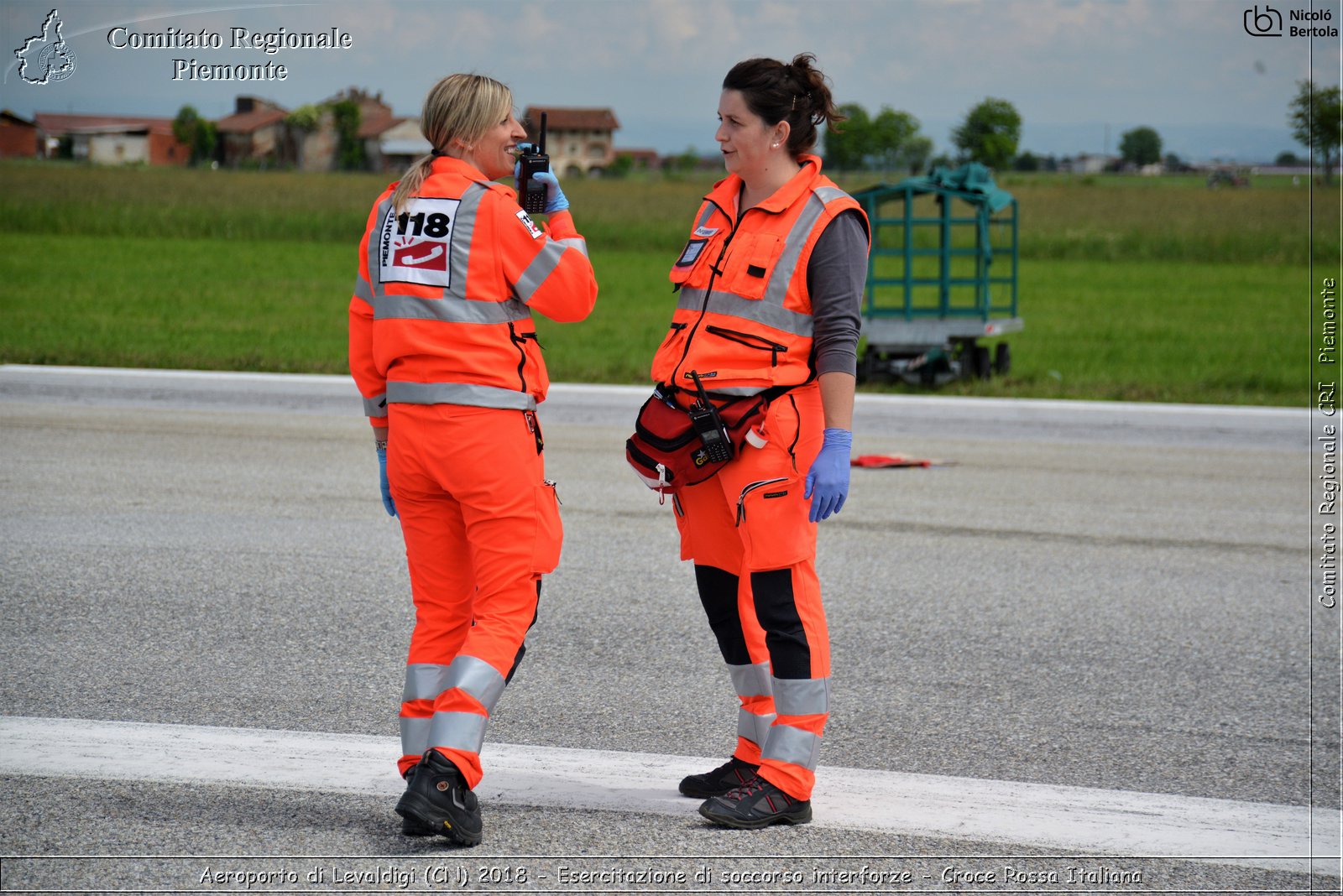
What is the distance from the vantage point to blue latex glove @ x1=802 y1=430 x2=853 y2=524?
10.9 ft

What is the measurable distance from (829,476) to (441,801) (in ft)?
4.10

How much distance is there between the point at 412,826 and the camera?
313 centimetres

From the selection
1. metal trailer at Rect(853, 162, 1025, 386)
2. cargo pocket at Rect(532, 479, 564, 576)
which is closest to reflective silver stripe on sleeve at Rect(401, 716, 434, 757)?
cargo pocket at Rect(532, 479, 564, 576)

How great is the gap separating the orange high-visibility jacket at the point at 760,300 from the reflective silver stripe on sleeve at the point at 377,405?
76 cm

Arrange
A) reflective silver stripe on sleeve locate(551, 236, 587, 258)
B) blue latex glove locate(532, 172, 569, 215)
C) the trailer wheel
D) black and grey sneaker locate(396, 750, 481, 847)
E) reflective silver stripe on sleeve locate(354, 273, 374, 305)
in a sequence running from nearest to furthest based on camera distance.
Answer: black and grey sneaker locate(396, 750, 481, 847) → reflective silver stripe on sleeve locate(551, 236, 587, 258) → reflective silver stripe on sleeve locate(354, 273, 374, 305) → blue latex glove locate(532, 172, 569, 215) → the trailer wheel

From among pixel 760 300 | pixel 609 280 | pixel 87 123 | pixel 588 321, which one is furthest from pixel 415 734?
pixel 87 123

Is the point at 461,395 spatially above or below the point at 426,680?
above

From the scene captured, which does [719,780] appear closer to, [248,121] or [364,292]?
[364,292]

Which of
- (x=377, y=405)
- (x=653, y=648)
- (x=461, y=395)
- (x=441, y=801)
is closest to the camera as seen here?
(x=441, y=801)

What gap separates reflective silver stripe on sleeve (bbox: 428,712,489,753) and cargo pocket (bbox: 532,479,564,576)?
0.40m

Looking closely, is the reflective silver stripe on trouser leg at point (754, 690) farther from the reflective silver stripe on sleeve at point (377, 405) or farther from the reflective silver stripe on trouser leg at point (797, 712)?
the reflective silver stripe on sleeve at point (377, 405)

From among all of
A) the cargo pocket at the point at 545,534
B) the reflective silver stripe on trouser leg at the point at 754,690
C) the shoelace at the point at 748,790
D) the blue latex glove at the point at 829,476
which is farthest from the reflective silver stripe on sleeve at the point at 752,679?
the cargo pocket at the point at 545,534

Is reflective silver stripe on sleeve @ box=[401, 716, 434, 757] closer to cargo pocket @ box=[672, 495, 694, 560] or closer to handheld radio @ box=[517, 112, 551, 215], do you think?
cargo pocket @ box=[672, 495, 694, 560]

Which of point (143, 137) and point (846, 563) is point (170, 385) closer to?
point (846, 563)
